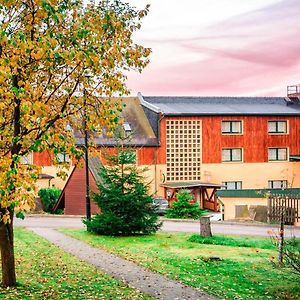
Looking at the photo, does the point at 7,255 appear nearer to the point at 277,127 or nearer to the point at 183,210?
the point at 183,210

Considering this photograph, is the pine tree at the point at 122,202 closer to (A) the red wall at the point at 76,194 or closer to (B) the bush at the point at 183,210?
(B) the bush at the point at 183,210

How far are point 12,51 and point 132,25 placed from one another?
3.37 metres

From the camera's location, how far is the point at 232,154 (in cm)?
5700

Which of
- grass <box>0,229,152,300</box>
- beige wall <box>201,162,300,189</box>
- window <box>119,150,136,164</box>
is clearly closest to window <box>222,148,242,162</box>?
beige wall <box>201,162,300,189</box>

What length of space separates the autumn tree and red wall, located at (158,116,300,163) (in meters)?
40.0

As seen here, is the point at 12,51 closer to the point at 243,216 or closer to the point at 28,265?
the point at 28,265

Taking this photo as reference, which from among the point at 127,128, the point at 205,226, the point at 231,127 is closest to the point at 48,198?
the point at 127,128

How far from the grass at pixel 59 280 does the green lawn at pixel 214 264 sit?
6.25 ft

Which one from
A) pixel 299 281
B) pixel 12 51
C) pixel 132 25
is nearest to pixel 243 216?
pixel 299 281

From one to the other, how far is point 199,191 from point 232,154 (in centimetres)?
600

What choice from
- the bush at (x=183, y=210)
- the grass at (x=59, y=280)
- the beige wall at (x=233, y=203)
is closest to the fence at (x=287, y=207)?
the beige wall at (x=233, y=203)

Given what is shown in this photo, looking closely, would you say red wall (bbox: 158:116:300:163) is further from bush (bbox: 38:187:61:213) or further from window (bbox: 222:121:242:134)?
bush (bbox: 38:187:61:213)

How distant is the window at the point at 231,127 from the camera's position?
186 feet

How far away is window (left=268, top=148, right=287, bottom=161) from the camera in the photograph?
58156 millimetres
